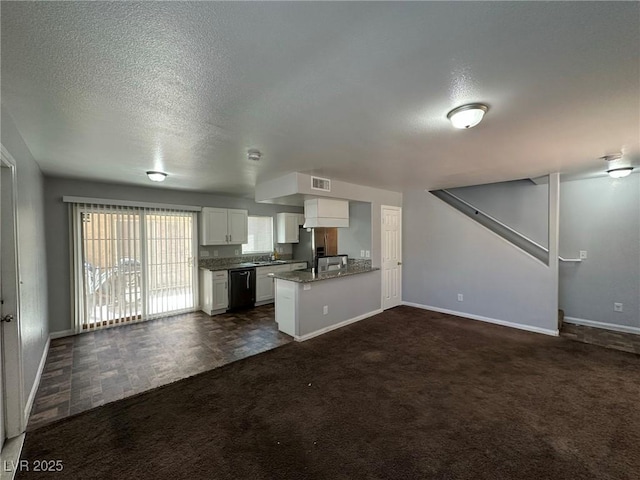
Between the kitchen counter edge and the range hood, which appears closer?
the kitchen counter edge

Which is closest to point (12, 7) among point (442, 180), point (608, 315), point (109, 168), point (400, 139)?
point (400, 139)

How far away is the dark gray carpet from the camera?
1799 mm

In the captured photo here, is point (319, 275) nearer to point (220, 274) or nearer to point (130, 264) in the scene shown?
point (220, 274)

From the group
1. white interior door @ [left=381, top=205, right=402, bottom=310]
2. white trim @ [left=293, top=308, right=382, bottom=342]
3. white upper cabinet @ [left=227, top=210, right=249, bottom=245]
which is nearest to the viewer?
white trim @ [left=293, top=308, right=382, bottom=342]

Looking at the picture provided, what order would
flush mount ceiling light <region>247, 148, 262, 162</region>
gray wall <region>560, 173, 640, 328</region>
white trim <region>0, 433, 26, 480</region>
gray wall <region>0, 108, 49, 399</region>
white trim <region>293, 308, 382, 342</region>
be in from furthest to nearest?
gray wall <region>560, 173, 640, 328</region>
white trim <region>293, 308, 382, 342</region>
flush mount ceiling light <region>247, 148, 262, 162</region>
gray wall <region>0, 108, 49, 399</region>
white trim <region>0, 433, 26, 480</region>

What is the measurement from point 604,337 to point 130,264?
7.75m

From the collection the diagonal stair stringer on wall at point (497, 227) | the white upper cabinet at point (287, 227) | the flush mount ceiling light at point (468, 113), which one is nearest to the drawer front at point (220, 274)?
the white upper cabinet at point (287, 227)

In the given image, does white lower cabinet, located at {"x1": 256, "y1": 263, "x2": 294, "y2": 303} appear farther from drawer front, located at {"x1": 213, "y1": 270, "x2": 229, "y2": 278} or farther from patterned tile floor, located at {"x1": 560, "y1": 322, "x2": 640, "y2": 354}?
patterned tile floor, located at {"x1": 560, "y1": 322, "x2": 640, "y2": 354}

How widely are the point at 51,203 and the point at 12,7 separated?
166 inches

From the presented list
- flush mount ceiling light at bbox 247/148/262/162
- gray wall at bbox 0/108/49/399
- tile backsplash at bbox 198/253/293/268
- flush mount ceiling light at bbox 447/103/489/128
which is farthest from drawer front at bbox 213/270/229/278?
flush mount ceiling light at bbox 447/103/489/128

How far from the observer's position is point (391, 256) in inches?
222

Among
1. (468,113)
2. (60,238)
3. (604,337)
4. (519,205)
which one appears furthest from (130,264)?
(604,337)

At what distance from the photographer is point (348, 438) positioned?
2.05 m

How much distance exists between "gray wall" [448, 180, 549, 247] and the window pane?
4780 mm
